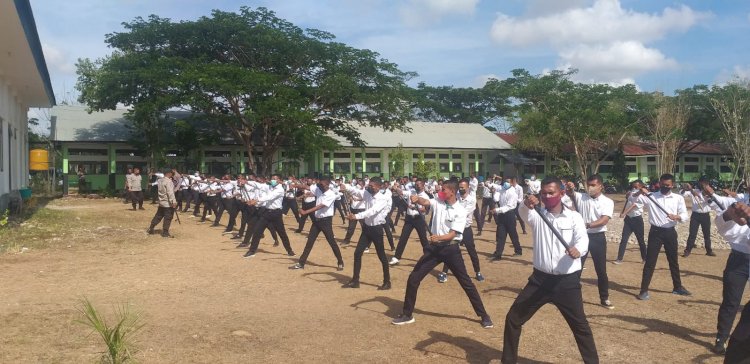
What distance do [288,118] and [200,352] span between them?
808 inches

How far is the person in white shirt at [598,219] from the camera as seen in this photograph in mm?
7914

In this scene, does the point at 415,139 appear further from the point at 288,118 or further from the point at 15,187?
the point at 15,187

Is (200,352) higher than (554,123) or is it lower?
lower

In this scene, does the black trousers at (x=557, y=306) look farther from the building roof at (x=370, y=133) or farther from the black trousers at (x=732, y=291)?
the building roof at (x=370, y=133)

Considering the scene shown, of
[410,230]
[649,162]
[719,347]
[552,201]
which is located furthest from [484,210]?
[649,162]

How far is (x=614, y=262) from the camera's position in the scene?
37.9 feet

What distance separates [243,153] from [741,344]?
32.7 meters

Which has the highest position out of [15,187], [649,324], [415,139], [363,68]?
[363,68]

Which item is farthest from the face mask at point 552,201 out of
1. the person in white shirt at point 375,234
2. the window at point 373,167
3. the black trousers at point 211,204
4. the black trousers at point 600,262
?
the window at point 373,167

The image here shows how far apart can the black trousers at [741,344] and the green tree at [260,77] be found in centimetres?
2246

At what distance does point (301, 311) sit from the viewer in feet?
25.1

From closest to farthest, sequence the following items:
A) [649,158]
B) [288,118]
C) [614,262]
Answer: [614,262]
[288,118]
[649,158]

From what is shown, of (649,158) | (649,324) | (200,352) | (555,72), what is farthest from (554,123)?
(200,352)

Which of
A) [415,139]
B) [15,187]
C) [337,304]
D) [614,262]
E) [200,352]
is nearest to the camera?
[200,352]
